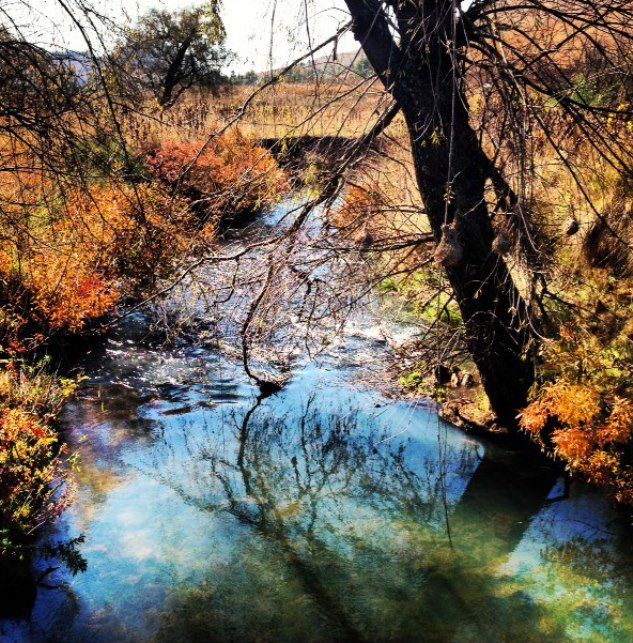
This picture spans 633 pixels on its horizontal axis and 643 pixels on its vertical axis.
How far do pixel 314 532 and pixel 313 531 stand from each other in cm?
2

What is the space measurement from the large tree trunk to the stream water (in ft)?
3.86

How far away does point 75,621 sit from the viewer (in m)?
4.04

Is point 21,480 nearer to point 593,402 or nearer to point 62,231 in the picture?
point 593,402

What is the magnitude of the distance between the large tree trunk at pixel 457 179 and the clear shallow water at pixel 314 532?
3.21 ft

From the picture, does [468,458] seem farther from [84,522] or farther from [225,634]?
[84,522]

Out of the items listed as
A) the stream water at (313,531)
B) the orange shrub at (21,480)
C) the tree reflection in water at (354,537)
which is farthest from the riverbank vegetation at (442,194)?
the tree reflection in water at (354,537)

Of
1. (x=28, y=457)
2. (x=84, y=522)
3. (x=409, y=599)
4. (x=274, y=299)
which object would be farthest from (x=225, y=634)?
(x=274, y=299)

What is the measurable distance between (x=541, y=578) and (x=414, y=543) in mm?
990

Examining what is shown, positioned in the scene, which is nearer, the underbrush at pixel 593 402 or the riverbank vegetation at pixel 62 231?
the riverbank vegetation at pixel 62 231

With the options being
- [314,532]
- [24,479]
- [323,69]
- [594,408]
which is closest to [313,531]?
[314,532]

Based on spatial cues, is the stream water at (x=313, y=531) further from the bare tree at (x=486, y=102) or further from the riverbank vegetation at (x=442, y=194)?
the bare tree at (x=486, y=102)

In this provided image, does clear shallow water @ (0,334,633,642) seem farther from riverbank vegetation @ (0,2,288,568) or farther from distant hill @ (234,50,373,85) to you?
distant hill @ (234,50,373,85)

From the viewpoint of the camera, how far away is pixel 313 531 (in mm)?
5051

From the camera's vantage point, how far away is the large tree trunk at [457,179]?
4.67m
